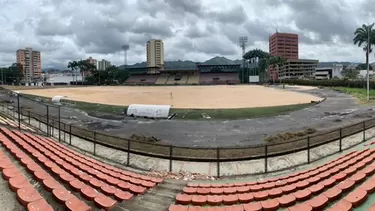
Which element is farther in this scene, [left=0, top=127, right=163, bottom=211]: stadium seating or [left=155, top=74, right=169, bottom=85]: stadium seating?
[left=155, top=74, right=169, bottom=85]: stadium seating

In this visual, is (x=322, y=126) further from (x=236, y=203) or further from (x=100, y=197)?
(x=100, y=197)

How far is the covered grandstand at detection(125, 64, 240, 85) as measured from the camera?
134125mm

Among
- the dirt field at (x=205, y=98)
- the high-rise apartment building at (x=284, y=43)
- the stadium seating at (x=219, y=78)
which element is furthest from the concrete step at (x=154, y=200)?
the high-rise apartment building at (x=284, y=43)

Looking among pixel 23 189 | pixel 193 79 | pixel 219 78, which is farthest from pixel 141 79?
pixel 23 189

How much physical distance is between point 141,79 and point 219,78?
38531mm

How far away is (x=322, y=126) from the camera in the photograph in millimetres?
21891

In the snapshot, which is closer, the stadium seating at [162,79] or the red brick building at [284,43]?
the stadium seating at [162,79]

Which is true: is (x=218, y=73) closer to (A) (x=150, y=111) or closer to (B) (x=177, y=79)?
(B) (x=177, y=79)

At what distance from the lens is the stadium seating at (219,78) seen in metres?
130

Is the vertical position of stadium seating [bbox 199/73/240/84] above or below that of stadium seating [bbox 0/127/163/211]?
above

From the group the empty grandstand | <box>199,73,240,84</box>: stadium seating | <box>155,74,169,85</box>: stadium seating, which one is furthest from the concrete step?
<box>155,74,169,85</box>: stadium seating

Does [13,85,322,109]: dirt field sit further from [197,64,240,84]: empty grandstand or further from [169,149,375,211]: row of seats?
[197,64,240,84]: empty grandstand

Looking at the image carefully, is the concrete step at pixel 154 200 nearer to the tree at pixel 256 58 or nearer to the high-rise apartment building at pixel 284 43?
the tree at pixel 256 58

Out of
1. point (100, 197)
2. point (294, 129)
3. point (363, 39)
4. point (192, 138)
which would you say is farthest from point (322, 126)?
point (363, 39)
